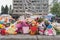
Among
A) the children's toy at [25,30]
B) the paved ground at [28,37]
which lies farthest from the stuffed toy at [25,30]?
the paved ground at [28,37]

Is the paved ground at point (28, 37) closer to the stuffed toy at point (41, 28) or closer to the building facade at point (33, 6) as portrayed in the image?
the stuffed toy at point (41, 28)

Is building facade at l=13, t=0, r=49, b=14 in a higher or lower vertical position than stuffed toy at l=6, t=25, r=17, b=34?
higher

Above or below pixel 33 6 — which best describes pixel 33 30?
below

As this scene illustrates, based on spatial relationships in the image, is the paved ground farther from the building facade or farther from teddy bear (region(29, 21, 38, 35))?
the building facade

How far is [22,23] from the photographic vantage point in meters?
2.31

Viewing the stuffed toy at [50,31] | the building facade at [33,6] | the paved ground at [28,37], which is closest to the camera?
the paved ground at [28,37]

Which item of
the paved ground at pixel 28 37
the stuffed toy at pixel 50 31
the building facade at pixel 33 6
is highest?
the building facade at pixel 33 6

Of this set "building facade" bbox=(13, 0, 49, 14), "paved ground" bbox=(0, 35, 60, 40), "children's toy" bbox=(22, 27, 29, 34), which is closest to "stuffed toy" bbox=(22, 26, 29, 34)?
"children's toy" bbox=(22, 27, 29, 34)

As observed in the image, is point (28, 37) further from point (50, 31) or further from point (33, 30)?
point (50, 31)

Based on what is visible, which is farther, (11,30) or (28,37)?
(11,30)

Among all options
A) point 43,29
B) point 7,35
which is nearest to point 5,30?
point 7,35

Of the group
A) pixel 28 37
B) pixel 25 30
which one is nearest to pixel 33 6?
pixel 25 30

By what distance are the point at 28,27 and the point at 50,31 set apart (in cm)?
25

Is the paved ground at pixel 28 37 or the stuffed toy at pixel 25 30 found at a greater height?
the stuffed toy at pixel 25 30
